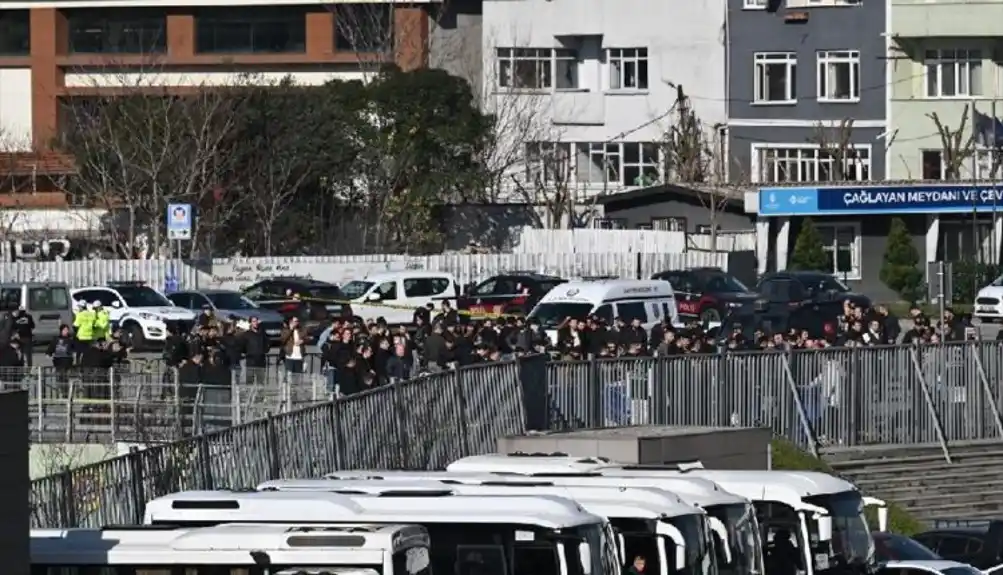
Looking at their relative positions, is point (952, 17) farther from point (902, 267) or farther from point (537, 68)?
point (537, 68)

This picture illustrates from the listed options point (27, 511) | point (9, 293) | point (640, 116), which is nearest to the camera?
point (27, 511)

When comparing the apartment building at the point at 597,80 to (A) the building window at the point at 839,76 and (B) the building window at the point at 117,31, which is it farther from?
(B) the building window at the point at 117,31

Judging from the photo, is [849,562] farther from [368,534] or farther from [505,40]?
[505,40]

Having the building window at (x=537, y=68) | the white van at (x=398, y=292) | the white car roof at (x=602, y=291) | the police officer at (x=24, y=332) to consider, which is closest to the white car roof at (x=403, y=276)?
the white van at (x=398, y=292)

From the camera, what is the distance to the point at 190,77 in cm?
7981

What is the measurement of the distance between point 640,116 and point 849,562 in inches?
2149

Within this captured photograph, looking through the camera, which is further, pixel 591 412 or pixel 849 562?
pixel 591 412

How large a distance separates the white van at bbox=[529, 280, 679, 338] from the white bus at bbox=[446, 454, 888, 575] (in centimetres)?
2087

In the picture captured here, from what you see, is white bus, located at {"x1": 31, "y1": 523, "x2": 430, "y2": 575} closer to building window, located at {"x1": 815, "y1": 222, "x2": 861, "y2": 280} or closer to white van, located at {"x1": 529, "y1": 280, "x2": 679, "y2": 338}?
white van, located at {"x1": 529, "y1": 280, "x2": 679, "y2": 338}

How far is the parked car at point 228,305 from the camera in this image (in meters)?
47.7

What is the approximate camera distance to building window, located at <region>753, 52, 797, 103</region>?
72.3 m

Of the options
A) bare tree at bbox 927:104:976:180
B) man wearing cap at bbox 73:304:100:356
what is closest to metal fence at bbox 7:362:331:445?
man wearing cap at bbox 73:304:100:356

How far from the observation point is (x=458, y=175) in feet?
222

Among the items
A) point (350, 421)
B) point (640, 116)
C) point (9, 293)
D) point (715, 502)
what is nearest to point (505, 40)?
point (640, 116)
